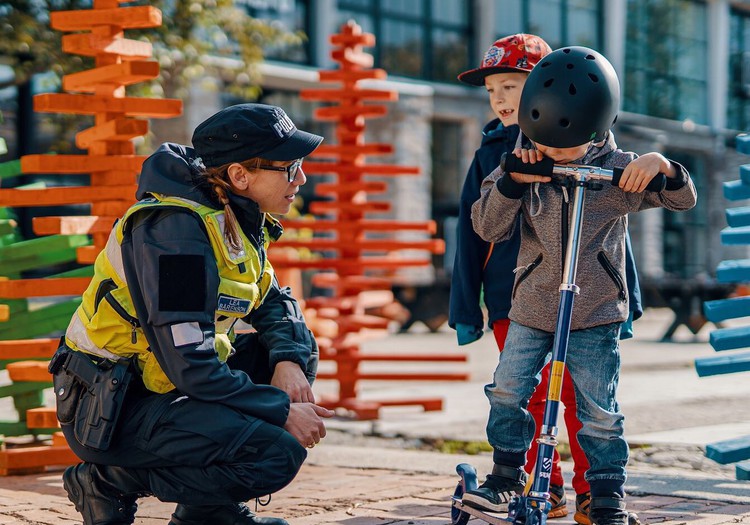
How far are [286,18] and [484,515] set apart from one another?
19.3 metres

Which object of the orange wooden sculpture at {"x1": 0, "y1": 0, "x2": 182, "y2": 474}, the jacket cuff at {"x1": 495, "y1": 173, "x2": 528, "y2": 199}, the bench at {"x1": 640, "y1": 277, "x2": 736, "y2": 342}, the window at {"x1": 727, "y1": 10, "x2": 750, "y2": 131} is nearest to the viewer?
the jacket cuff at {"x1": 495, "y1": 173, "x2": 528, "y2": 199}

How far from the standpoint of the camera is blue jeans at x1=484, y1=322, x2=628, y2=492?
3988mm

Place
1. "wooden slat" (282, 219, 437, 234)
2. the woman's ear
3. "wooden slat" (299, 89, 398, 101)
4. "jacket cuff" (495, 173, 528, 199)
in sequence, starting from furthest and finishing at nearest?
"wooden slat" (299, 89, 398, 101) → "wooden slat" (282, 219, 437, 234) → "jacket cuff" (495, 173, 528, 199) → the woman's ear

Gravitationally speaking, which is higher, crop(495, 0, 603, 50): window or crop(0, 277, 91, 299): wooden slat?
crop(495, 0, 603, 50): window

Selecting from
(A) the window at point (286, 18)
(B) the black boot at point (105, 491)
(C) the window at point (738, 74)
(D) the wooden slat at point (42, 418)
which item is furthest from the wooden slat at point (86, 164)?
(C) the window at point (738, 74)

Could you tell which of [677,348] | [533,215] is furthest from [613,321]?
[677,348]

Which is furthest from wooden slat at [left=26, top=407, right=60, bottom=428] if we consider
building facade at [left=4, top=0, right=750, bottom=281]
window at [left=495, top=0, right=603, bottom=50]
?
window at [left=495, top=0, right=603, bottom=50]

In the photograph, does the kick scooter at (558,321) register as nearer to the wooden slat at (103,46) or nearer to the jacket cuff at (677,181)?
the jacket cuff at (677,181)

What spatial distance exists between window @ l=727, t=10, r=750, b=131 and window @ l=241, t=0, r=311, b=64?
55.2 feet

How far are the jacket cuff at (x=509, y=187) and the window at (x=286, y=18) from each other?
17881mm

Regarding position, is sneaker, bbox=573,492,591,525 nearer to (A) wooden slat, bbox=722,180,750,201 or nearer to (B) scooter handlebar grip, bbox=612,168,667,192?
(B) scooter handlebar grip, bbox=612,168,667,192

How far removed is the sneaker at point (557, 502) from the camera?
4.53 m

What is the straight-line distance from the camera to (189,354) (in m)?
3.34

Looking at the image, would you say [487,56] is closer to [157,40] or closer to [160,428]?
[160,428]
